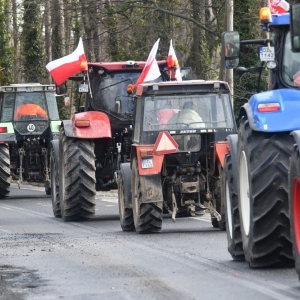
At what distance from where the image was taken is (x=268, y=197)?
353 inches

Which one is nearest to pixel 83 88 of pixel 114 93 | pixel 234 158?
pixel 114 93

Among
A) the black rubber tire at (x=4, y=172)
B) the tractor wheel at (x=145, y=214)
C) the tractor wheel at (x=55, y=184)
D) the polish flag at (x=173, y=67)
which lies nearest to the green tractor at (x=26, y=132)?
the black rubber tire at (x=4, y=172)

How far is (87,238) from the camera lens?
14156 mm

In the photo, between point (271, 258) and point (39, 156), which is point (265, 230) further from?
point (39, 156)

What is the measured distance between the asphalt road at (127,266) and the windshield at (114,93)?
7.37 feet

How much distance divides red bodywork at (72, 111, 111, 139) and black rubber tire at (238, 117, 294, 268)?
8.15 m

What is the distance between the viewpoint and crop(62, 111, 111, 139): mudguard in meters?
17.4

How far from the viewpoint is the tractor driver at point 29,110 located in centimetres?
2722

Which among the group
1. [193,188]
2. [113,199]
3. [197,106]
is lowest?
[113,199]

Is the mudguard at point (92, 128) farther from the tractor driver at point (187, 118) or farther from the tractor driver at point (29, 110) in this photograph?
the tractor driver at point (29, 110)

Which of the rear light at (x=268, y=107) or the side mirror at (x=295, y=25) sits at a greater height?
the side mirror at (x=295, y=25)

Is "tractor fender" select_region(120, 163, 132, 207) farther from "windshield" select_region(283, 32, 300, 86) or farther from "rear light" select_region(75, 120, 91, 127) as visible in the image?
"windshield" select_region(283, 32, 300, 86)

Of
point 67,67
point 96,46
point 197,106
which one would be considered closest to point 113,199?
point 67,67

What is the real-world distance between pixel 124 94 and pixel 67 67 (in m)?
1.20
